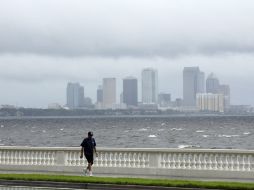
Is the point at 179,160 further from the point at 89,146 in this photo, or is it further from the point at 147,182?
the point at 89,146

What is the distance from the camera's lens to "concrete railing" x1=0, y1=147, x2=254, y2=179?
922 inches

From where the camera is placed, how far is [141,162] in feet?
82.8

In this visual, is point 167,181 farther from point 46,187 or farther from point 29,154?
point 29,154

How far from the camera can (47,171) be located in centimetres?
2684

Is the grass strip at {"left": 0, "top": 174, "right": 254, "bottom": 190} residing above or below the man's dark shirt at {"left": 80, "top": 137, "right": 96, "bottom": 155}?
below

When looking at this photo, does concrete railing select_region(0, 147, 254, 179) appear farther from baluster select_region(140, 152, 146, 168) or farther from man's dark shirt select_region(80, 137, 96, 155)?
man's dark shirt select_region(80, 137, 96, 155)

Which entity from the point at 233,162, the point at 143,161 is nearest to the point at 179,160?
the point at 143,161

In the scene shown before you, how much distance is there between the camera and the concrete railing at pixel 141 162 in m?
23.4

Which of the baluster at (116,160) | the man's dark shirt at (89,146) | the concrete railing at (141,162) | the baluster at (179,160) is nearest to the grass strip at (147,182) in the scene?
the man's dark shirt at (89,146)

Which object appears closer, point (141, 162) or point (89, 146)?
point (89, 146)

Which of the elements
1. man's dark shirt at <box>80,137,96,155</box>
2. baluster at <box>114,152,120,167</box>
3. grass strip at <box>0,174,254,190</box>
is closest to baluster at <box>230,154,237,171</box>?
grass strip at <box>0,174,254,190</box>

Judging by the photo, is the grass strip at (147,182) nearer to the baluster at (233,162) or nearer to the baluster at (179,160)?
the baluster at (233,162)

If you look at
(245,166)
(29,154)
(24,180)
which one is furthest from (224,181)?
(29,154)

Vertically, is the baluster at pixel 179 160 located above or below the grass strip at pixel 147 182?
above
